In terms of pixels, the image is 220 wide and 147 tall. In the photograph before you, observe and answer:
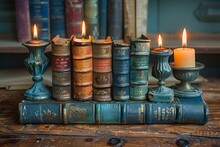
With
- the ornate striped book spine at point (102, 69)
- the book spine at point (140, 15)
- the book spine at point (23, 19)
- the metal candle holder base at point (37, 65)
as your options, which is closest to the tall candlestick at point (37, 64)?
the metal candle holder base at point (37, 65)

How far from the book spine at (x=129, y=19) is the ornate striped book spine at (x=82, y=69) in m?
0.27

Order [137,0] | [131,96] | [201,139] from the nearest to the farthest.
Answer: [201,139], [131,96], [137,0]

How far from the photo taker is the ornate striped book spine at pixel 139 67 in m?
0.95

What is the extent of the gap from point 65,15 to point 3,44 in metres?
0.21

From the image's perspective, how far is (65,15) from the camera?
3.92ft

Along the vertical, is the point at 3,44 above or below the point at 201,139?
above

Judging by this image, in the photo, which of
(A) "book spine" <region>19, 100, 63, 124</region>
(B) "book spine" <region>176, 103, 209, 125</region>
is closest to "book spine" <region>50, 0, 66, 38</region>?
(A) "book spine" <region>19, 100, 63, 124</region>

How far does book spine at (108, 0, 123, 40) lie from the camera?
119 cm

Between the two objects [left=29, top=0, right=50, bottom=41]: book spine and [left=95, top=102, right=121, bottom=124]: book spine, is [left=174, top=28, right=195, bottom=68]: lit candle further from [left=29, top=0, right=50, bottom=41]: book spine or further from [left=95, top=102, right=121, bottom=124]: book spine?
[left=29, top=0, right=50, bottom=41]: book spine

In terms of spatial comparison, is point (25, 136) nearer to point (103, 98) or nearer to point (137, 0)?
point (103, 98)

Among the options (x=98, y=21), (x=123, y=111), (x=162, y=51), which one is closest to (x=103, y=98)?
(x=123, y=111)

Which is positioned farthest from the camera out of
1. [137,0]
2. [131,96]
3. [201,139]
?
[137,0]

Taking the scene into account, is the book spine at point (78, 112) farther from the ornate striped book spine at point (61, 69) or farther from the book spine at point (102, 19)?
the book spine at point (102, 19)

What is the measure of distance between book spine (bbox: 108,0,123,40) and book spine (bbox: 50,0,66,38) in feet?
0.47
